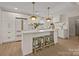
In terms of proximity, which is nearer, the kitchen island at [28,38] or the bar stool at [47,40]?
the kitchen island at [28,38]

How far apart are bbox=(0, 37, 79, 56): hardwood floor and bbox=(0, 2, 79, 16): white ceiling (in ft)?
2.38

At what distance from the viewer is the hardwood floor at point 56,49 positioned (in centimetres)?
240

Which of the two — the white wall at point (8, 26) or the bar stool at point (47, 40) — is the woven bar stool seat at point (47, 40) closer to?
the bar stool at point (47, 40)

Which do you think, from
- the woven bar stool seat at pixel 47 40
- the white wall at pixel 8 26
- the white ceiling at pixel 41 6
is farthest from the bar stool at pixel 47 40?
the white wall at pixel 8 26

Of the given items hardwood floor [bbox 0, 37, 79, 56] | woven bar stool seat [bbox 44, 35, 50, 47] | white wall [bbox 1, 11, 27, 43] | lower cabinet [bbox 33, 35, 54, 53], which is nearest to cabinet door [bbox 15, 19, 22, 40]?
white wall [bbox 1, 11, 27, 43]

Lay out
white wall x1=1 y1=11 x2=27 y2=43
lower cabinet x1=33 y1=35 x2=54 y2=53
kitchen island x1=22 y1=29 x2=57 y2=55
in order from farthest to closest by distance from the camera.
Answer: lower cabinet x1=33 y1=35 x2=54 y2=53, kitchen island x1=22 y1=29 x2=57 y2=55, white wall x1=1 y1=11 x2=27 y2=43

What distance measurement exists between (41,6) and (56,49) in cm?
109

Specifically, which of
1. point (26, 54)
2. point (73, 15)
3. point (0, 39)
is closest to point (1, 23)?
point (0, 39)

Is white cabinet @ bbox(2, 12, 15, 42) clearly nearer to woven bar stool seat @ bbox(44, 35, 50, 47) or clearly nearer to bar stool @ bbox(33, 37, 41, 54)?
bar stool @ bbox(33, 37, 41, 54)

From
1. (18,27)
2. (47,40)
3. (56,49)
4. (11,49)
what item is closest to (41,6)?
(18,27)

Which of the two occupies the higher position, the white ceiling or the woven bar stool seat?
the white ceiling

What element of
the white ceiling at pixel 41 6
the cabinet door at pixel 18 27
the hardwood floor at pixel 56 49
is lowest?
the hardwood floor at pixel 56 49

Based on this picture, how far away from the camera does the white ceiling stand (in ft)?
7.77

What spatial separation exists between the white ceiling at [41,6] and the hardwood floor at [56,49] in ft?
2.38
